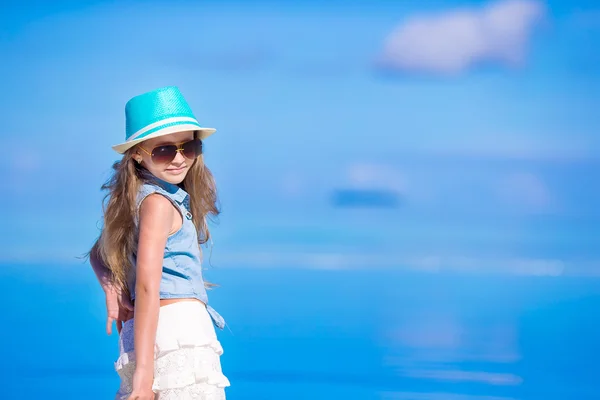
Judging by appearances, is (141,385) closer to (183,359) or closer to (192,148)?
(183,359)

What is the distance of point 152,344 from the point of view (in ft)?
7.76

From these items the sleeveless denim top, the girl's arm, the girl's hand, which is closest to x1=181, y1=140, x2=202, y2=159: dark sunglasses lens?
the sleeveless denim top

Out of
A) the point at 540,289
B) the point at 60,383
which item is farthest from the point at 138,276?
the point at 540,289

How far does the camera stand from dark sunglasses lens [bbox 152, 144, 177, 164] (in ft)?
8.37

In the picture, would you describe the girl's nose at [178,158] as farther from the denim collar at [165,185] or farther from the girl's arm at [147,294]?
the girl's arm at [147,294]

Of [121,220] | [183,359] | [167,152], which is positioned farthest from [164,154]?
[183,359]

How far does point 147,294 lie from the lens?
2.35m

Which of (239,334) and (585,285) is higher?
(585,285)

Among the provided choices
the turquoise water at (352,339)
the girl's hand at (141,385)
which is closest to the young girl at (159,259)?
the girl's hand at (141,385)

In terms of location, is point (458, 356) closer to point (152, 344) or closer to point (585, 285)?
point (152, 344)

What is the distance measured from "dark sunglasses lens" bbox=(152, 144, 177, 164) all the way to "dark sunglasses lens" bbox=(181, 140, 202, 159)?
39 millimetres

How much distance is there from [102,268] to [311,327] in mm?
4365

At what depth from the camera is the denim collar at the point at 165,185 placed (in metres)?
2.59

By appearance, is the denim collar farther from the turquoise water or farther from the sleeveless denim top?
the turquoise water
